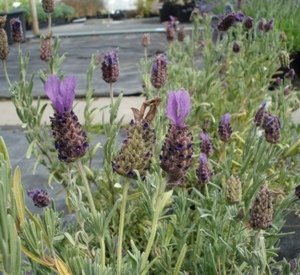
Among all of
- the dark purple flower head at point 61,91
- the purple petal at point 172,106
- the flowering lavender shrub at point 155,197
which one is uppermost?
the dark purple flower head at point 61,91

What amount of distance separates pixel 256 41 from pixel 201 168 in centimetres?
236

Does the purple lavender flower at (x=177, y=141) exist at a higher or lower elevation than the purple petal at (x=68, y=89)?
lower

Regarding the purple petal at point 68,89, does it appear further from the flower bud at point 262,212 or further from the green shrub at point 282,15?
the green shrub at point 282,15

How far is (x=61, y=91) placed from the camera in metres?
0.71

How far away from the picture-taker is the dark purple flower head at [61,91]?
71cm

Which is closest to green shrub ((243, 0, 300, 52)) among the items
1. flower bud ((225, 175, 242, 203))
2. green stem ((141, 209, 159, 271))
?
flower bud ((225, 175, 242, 203))

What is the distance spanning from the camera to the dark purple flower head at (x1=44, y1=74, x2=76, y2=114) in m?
0.71

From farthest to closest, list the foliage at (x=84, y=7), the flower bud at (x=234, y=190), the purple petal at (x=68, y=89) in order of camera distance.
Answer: the foliage at (x=84, y=7) → the flower bud at (x=234, y=190) → the purple petal at (x=68, y=89)

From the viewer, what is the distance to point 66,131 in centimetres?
75

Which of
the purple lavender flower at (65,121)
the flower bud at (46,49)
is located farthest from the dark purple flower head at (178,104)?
the flower bud at (46,49)

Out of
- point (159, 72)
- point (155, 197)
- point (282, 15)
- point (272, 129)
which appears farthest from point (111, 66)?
point (282, 15)

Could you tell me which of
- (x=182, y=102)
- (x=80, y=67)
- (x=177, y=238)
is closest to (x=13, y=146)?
(x=177, y=238)

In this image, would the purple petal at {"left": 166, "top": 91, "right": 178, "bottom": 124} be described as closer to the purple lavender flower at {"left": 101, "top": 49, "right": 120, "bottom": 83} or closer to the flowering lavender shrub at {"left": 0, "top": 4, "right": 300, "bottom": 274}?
the flowering lavender shrub at {"left": 0, "top": 4, "right": 300, "bottom": 274}

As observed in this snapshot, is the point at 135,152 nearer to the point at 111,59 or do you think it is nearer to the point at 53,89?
the point at 53,89
